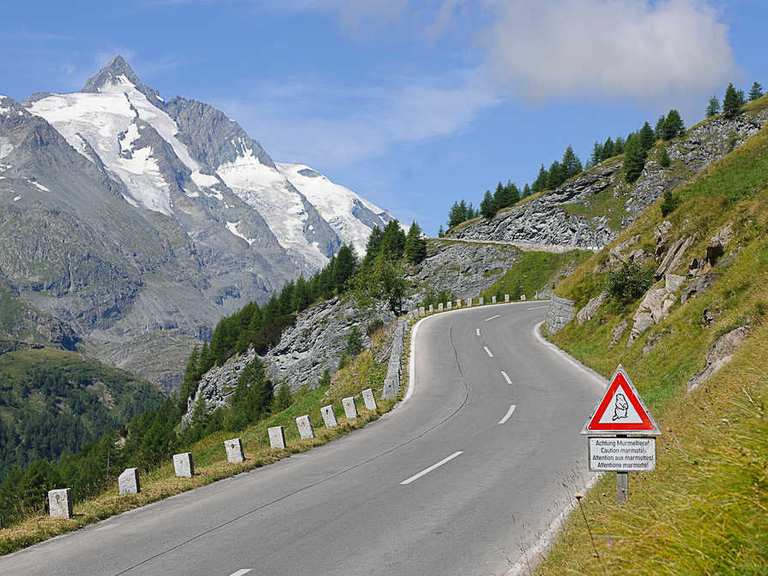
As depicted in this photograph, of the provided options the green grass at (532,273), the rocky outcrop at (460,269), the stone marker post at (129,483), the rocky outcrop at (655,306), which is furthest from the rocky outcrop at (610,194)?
the stone marker post at (129,483)

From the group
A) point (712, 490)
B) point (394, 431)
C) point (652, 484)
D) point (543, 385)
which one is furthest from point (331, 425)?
point (712, 490)

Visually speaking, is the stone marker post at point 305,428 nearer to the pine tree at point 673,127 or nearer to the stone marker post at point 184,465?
the stone marker post at point 184,465

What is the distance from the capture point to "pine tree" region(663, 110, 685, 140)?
100 m

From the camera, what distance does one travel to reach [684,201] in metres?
30.8

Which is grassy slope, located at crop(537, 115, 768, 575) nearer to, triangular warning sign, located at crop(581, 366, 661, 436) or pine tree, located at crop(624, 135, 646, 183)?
triangular warning sign, located at crop(581, 366, 661, 436)

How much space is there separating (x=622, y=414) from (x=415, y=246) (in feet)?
297

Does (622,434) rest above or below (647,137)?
below

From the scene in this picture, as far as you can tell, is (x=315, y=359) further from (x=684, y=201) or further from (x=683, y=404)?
(x=683, y=404)

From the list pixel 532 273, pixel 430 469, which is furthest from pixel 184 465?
pixel 532 273

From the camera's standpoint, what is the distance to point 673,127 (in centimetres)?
10025

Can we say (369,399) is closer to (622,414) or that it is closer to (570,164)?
(622,414)

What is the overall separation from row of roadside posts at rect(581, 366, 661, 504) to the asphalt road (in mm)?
1444

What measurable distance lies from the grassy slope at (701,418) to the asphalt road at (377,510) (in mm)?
1309

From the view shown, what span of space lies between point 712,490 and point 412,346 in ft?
97.8
